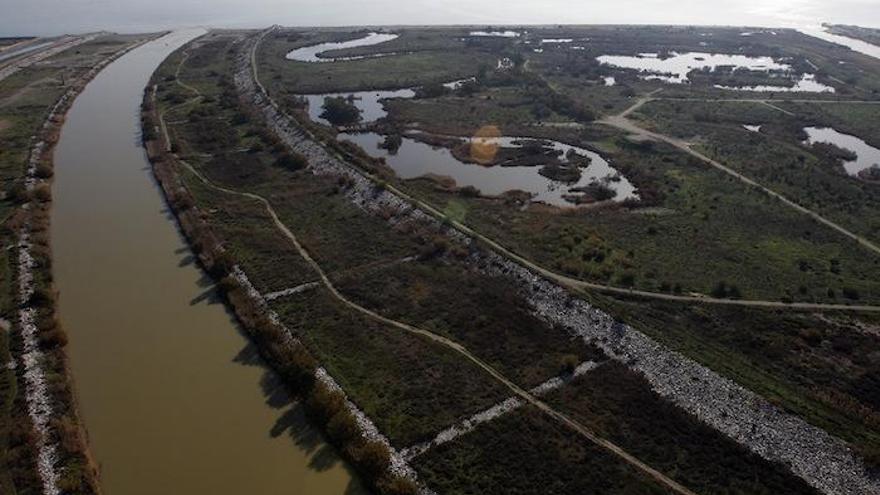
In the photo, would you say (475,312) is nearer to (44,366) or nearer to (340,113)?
(44,366)

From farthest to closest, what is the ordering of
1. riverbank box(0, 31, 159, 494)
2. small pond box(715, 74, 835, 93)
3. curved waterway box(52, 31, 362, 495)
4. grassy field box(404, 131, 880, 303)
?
small pond box(715, 74, 835, 93), grassy field box(404, 131, 880, 303), curved waterway box(52, 31, 362, 495), riverbank box(0, 31, 159, 494)

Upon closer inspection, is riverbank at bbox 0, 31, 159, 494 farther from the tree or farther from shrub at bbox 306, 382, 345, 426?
the tree

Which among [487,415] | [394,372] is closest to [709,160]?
[487,415]

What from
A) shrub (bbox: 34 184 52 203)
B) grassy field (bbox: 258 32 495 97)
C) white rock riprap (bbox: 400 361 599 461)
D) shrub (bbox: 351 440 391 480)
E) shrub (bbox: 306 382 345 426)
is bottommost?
white rock riprap (bbox: 400 361 599 461)

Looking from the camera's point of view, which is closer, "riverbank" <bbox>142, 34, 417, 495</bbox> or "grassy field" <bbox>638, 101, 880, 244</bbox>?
"riverbank" <bbox>142, 34, 417, 495</bbox>

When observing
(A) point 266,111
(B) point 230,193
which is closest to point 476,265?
(B) point 230,193

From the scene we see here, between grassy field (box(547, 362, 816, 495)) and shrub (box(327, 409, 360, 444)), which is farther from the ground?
shrub (box(327, 409, 360, 444))

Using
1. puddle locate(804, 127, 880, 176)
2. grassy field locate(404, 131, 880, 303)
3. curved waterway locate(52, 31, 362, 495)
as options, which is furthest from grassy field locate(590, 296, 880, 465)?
puddle locate(804, 127, 880, 176)
